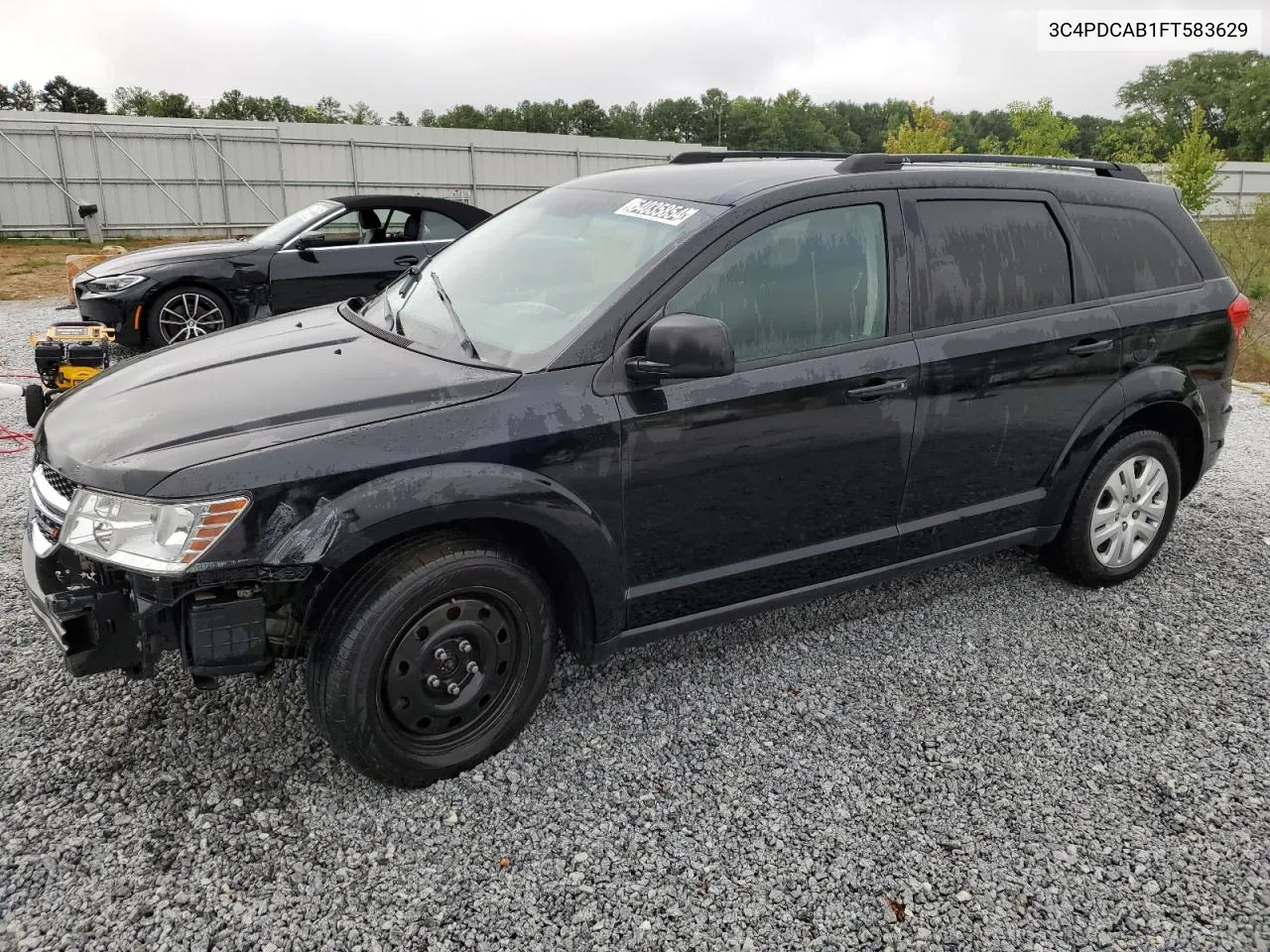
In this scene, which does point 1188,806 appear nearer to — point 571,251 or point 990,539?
point 990,539

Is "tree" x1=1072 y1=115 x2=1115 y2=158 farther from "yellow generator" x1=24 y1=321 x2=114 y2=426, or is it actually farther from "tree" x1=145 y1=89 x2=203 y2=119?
"yellow generator" x1=24 y1=321 x2=114 y2=426

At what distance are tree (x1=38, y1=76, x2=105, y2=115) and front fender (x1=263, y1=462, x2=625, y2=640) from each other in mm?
77907

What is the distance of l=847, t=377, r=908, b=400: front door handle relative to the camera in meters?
3.24

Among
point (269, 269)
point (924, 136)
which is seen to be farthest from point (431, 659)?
point (924, 136)

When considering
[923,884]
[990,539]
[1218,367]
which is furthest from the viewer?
[1218,367]

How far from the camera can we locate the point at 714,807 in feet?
9.19

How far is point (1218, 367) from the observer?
4258 millimetres

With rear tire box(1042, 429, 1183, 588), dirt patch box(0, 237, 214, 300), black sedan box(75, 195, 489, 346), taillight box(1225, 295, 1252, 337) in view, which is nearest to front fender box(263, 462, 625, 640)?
rear tire box(1042, 429, 1183, 588)

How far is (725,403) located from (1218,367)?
8.91 feet

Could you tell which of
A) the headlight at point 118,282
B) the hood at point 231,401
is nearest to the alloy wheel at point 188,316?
the headlight at point 118,282

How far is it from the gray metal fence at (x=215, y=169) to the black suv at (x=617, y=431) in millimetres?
20780

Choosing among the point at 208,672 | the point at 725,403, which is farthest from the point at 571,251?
the point at 208,672

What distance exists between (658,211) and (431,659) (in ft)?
5.62

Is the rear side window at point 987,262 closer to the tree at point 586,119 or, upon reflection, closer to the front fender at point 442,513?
the front fender at point 442,513
